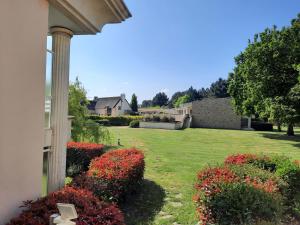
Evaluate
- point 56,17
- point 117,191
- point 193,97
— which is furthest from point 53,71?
point 193,97

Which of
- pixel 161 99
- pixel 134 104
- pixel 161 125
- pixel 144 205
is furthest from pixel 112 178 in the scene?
pixel 161 99

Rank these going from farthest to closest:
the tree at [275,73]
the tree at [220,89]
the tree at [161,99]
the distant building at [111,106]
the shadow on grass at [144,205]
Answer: the tree at [161,99] → the tree at [220,89] → the distant building at [111,106] → the tree at [275,73] → the shadow on grass at [144,205]

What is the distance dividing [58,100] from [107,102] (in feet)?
186

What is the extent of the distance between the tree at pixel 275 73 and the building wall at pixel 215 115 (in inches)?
495

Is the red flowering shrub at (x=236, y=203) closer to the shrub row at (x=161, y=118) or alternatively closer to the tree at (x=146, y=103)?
the shrub row at (x=161, y=118)

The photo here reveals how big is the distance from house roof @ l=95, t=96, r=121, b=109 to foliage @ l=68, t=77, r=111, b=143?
43.1m

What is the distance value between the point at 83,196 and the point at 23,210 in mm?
693

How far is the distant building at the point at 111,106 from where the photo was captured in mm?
58188

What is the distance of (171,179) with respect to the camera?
8.54m

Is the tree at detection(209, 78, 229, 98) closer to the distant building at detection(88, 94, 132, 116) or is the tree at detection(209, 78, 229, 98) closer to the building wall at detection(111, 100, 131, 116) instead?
the distant building at detection(88, 94, 132, 116)

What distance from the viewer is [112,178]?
540cm

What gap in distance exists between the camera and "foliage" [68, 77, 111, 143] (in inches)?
550

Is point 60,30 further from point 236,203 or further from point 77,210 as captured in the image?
point 236,203

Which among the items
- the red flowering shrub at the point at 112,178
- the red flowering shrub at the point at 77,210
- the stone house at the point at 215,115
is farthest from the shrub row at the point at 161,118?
the red flowering shrub at the point at 77,210
